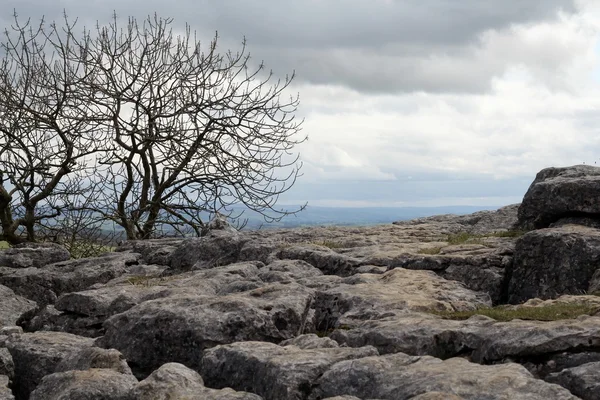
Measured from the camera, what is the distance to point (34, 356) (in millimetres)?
11914

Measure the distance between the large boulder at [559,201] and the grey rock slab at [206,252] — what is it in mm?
8265

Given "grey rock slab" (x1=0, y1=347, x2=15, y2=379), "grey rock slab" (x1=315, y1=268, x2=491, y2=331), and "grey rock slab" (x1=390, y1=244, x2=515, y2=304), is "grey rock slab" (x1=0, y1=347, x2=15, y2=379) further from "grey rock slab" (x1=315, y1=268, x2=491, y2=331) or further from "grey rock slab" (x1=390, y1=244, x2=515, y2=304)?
"grey rock slab" (x1=390, y1=244, x2=515, y2=304)

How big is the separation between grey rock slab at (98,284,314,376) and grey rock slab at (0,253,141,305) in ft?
23.1

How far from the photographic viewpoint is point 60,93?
28.2 meters

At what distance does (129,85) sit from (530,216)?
1564 cm

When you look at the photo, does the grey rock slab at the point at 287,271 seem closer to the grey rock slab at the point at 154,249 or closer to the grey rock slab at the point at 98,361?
the grey rock slab at the point at 154,249

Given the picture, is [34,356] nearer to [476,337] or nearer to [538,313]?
[476,337]

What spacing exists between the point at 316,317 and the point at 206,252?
699 cm

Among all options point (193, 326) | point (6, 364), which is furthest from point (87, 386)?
point (6, 364)

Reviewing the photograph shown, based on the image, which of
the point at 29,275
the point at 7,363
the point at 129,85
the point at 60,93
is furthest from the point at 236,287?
the point at 60,93

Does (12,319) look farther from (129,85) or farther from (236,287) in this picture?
(129,85)

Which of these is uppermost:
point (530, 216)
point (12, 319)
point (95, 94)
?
point (95, 94)

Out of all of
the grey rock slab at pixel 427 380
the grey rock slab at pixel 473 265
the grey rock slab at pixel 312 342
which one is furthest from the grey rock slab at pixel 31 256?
the grey rock slab at pixel 427 380

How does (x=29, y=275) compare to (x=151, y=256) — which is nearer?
(x=29, y=275)
